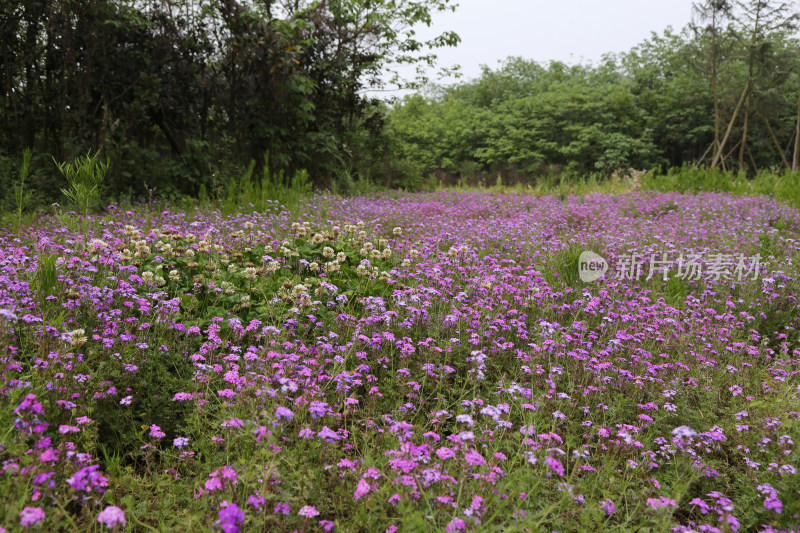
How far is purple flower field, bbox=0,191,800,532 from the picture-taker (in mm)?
1813

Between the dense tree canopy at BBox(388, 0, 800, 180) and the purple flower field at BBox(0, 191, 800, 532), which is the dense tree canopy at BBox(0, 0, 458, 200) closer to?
the purple flower field at BBox(0, 191, 800, 532)

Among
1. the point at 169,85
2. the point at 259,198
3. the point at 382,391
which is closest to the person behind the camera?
the point at 382,391

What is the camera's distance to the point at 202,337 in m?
3.25

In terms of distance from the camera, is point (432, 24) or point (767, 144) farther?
point (767, 144)

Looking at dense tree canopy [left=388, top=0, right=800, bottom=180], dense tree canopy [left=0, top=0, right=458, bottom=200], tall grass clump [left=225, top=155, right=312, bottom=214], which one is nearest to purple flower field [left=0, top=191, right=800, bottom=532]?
tall grass clump [left=225, top=155, right=312, bottom=214]

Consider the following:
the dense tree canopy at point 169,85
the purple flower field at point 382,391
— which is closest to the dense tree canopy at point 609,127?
the dense tree canopy at point 169,85

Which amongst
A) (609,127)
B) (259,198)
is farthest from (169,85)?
(609,127)

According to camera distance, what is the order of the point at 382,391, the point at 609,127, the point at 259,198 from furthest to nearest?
the point at 609,127
the point at 259,198
the point at 382,391

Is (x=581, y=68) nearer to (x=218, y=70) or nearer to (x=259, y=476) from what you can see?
(x=218, y=70)

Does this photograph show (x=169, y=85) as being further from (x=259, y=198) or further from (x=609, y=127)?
(x=609, y=127)

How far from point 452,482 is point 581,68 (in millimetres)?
43800

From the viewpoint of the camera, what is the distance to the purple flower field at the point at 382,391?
181 centimetres

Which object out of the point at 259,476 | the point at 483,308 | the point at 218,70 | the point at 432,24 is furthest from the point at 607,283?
the point at 432,24

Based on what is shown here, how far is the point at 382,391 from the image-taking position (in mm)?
2832
